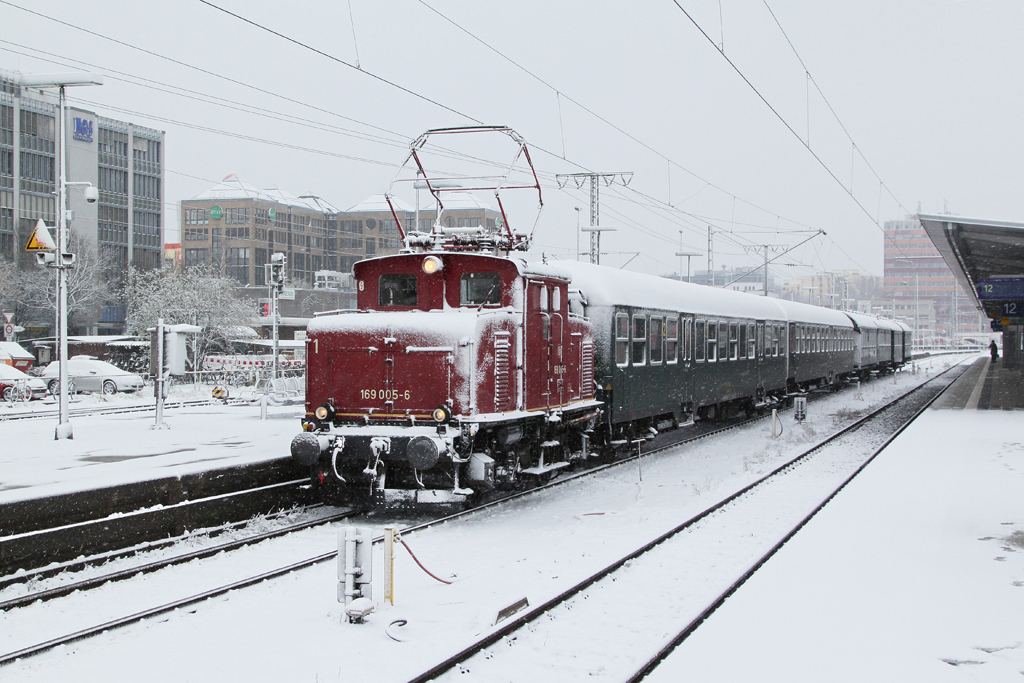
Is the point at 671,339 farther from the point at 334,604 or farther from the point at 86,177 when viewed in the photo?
the point at 86,177

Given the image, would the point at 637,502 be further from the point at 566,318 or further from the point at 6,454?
the point at 6,454

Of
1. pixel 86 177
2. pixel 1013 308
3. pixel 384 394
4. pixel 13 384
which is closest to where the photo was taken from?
pixel 384 394

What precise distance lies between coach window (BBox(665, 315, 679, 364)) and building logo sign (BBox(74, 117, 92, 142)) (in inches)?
3082

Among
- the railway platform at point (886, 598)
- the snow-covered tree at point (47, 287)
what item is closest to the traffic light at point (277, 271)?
the railway platform at point (886, 598)

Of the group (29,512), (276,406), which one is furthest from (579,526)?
(276,406)

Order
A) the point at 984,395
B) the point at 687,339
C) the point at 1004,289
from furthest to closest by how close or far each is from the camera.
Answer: the point at 984,395 → the point at 1004,289 → the point at 687,339

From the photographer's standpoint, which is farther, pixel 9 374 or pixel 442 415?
pixel 9 374

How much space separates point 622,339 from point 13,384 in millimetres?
25489

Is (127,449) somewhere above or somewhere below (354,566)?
below

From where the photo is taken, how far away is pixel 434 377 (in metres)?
10.8

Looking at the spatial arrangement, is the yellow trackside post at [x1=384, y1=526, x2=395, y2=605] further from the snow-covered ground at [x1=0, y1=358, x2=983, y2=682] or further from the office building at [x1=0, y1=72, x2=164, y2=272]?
the office building at [x1=0, y1=72, x2=164, y2=272]

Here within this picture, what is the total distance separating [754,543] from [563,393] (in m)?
3.89

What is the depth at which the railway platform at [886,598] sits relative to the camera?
20.7 ft

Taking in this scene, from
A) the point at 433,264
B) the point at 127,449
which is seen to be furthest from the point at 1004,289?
the point at 127,449
